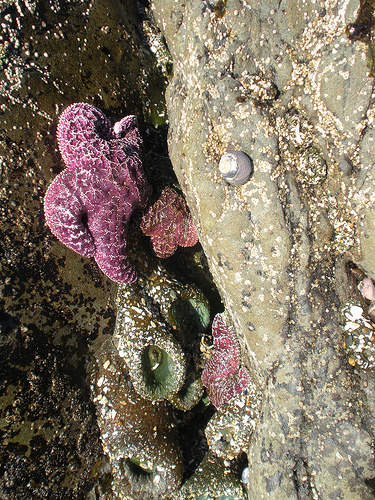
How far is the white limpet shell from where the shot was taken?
278 centimetres

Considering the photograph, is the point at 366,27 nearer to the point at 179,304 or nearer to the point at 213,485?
the point at 179,304

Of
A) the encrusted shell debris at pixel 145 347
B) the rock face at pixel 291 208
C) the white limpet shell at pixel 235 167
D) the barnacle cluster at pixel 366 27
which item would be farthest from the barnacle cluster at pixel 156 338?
the barnacle cluster at pixel 366 27

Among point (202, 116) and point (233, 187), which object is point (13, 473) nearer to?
point (233, 187)

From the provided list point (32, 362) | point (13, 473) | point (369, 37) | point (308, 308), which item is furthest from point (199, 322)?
point (369, 37)

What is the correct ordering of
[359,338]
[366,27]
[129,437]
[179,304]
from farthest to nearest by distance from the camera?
1. [179,304]
2. [129,437]
3. [359,338]
4. [366,27]

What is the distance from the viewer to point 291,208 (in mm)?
3094

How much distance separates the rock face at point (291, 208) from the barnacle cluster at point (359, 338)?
9cm

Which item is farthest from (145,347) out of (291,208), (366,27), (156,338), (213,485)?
(366,27)

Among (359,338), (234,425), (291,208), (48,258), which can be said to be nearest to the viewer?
(291,208)

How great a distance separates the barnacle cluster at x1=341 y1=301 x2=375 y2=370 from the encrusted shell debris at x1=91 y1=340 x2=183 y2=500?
2608mm

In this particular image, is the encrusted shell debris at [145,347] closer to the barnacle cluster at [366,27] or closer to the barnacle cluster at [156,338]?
the barnacle cluster at [156,338]

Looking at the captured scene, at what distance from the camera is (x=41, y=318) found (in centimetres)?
362

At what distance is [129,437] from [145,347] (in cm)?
119

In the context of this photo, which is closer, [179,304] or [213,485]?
[213,485]
